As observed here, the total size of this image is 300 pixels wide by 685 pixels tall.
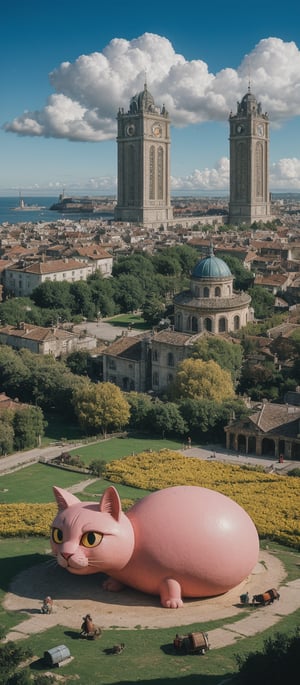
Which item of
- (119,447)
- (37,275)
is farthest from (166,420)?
(37,275)

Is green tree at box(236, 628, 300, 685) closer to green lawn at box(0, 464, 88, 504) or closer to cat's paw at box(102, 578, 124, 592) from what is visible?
cat's paw at box(102, 578, 124, 592)

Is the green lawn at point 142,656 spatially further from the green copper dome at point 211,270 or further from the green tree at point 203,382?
the green copper dome at point 211,270

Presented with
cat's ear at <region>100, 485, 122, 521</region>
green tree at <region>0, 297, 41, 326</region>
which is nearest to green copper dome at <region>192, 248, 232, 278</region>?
green tree at <region>0, 297, 41, 326</region>

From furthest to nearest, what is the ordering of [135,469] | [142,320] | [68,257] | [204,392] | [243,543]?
[68,257] → [142,320] → [204,392] → [135,469] → [243,543]

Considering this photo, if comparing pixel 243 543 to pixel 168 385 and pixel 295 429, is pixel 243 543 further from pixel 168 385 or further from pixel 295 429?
pixel 168 385

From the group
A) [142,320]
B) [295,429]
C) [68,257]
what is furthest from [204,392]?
[68,257]

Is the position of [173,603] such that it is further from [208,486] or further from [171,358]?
[171,358]
